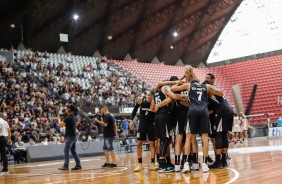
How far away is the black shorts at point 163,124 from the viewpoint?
28.0ft

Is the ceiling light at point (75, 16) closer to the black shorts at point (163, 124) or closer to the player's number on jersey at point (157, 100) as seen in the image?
the player's number on jersey at point (157, 100)

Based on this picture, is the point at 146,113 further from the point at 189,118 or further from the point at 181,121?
the point at 189,118

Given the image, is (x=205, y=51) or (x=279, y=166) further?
(x=205, y=51)

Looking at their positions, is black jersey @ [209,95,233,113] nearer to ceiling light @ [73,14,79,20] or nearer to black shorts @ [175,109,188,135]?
black shorts @ [175,109,188,135]

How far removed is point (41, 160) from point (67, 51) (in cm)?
1629

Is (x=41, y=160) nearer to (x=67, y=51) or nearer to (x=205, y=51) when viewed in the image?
(x=67, y=51)

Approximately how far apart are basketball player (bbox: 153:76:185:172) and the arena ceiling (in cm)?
2074

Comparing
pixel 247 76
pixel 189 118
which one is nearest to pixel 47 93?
pixel 189 118

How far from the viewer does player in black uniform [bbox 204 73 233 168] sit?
8.64 metres

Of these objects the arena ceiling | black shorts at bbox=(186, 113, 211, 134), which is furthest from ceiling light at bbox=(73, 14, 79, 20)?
black shorts at bbox=(186, 113, 211, 134)

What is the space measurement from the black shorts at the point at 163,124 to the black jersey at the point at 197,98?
2.53ft

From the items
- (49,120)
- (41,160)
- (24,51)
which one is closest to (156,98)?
(41,160)

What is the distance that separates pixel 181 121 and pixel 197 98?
731 mm

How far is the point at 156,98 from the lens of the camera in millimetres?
8812
